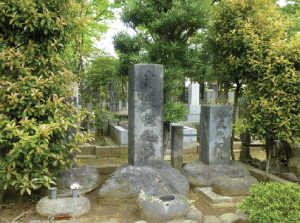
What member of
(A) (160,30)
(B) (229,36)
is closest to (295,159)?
(B) (229,36)

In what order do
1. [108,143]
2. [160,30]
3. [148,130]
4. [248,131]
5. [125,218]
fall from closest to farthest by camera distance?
[125,218]
[148,130]
[248,131]
[160,30]
[108,143]

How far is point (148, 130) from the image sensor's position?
5.08 metres

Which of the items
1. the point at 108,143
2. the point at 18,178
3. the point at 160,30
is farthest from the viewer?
the point at 108,143

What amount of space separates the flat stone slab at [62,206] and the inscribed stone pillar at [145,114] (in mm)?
1370

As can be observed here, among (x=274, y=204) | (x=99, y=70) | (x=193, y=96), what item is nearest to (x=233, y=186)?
(x=274, y=204)

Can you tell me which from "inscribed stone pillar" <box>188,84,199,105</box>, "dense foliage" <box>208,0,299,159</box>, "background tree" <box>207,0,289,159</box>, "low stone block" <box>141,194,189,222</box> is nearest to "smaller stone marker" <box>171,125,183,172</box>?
"dense foliage" <box>208,0,299,159</box>

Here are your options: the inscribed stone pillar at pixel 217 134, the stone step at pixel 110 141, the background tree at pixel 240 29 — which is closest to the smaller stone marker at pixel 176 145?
the inscribed stone pillar at pixel 217 134

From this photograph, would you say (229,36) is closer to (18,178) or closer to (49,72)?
(49,72)

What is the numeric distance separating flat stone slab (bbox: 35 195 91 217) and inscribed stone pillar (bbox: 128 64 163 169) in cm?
137

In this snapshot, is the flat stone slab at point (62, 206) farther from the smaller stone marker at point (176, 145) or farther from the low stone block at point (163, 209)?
the smaller stone marker at point (176, 145)

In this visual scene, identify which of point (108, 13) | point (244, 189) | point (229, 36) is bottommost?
point (244, 189)

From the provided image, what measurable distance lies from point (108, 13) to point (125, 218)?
1076 cm

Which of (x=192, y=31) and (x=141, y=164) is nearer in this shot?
(x=141, y=164)

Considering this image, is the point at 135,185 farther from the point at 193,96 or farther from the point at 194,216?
the point at 193,96
